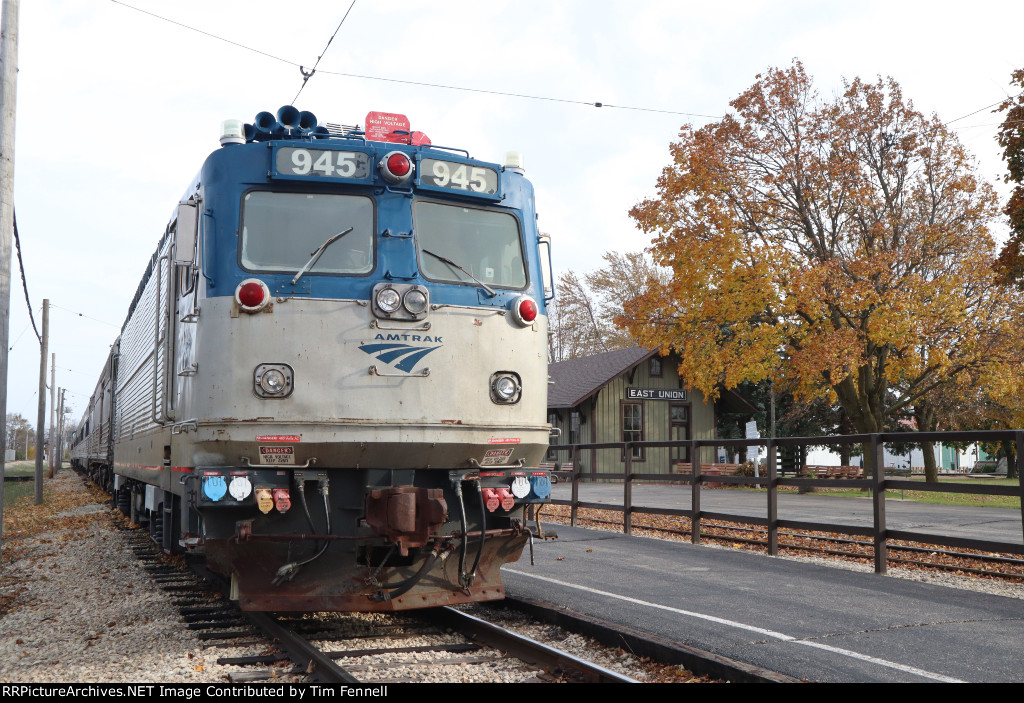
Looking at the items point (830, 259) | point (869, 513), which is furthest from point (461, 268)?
point (830, 259)

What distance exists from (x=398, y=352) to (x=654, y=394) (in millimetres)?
27442

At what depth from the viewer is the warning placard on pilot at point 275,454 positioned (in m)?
5.88

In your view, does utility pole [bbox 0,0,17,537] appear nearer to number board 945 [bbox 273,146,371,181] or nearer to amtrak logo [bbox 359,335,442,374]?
number board 945 [bbox 273,146,371,181]

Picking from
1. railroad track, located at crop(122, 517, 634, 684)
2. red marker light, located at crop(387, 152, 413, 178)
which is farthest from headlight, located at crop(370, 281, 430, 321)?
railroad track, located at crop(122, 517, 634, 684)

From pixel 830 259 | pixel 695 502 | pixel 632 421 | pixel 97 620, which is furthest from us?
pixel 632 421

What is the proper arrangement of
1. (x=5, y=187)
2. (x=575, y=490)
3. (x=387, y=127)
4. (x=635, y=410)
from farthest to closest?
1. (x=635, y=410)
2. (x=575, y=490)
3. (x=5, y=187)
4. (x=387, y=127)

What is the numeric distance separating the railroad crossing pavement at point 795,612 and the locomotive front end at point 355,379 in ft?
4.30

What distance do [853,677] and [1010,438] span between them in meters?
4.07

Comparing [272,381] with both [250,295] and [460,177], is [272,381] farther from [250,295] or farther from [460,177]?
[460,177]

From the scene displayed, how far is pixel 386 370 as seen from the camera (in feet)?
A: 20.2

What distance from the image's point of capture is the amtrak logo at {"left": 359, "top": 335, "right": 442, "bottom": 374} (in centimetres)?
614

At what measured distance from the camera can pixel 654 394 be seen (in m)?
32.9

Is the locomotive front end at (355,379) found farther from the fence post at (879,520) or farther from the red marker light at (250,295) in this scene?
the fence post at (879,520)

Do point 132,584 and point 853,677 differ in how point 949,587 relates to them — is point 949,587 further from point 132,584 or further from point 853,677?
point 132,584
